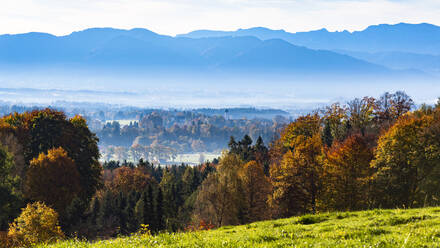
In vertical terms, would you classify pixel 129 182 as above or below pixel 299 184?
below

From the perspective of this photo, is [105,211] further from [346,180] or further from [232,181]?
[346,180]

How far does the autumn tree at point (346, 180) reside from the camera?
49344 mm

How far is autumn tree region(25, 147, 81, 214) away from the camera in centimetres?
5434

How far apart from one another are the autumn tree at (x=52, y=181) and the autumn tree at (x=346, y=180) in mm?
34462

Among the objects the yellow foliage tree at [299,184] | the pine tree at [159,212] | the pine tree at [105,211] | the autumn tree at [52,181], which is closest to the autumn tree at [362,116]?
the yellow foliage tree at [299,184]

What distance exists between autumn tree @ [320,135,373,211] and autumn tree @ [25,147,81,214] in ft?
113

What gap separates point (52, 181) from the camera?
55.8 metres

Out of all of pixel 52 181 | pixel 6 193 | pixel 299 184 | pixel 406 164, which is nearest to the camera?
pixel 6 193

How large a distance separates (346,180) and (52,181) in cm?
3926

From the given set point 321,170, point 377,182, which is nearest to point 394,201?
point 377,182

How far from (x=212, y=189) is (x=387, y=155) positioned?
2271 cm

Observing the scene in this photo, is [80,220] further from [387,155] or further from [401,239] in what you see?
[401,239]

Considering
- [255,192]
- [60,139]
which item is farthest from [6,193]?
[255,192]

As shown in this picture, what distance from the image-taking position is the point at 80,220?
58.7 metres
